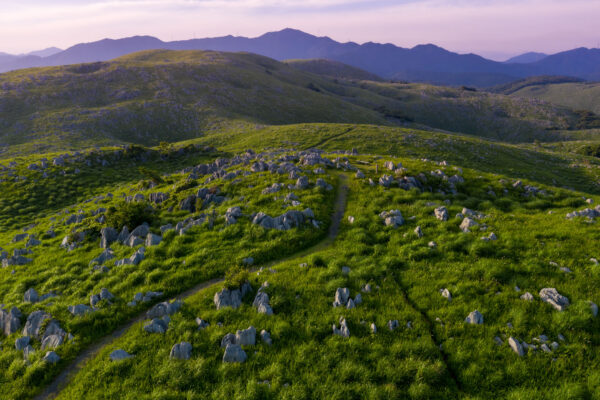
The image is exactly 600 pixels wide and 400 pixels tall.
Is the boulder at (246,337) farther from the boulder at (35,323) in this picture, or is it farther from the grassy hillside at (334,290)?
the boulder at (35,323)

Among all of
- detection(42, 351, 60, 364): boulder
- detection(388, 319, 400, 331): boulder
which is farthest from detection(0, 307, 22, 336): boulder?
detection(388, 319, 400, 331): boulder

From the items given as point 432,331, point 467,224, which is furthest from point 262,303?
point 467,224

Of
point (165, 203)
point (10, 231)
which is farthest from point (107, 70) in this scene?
point (165, 203)

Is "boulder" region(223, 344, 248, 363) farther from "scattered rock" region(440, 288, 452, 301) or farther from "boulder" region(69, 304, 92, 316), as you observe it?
"scattered rock" region(440, 288, 452, 301)

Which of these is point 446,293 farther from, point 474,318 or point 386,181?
point 386,181

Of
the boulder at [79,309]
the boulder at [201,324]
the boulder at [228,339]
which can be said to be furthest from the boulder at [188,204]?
the boulder at [228,339]

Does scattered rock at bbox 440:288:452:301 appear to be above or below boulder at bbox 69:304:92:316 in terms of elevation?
above
